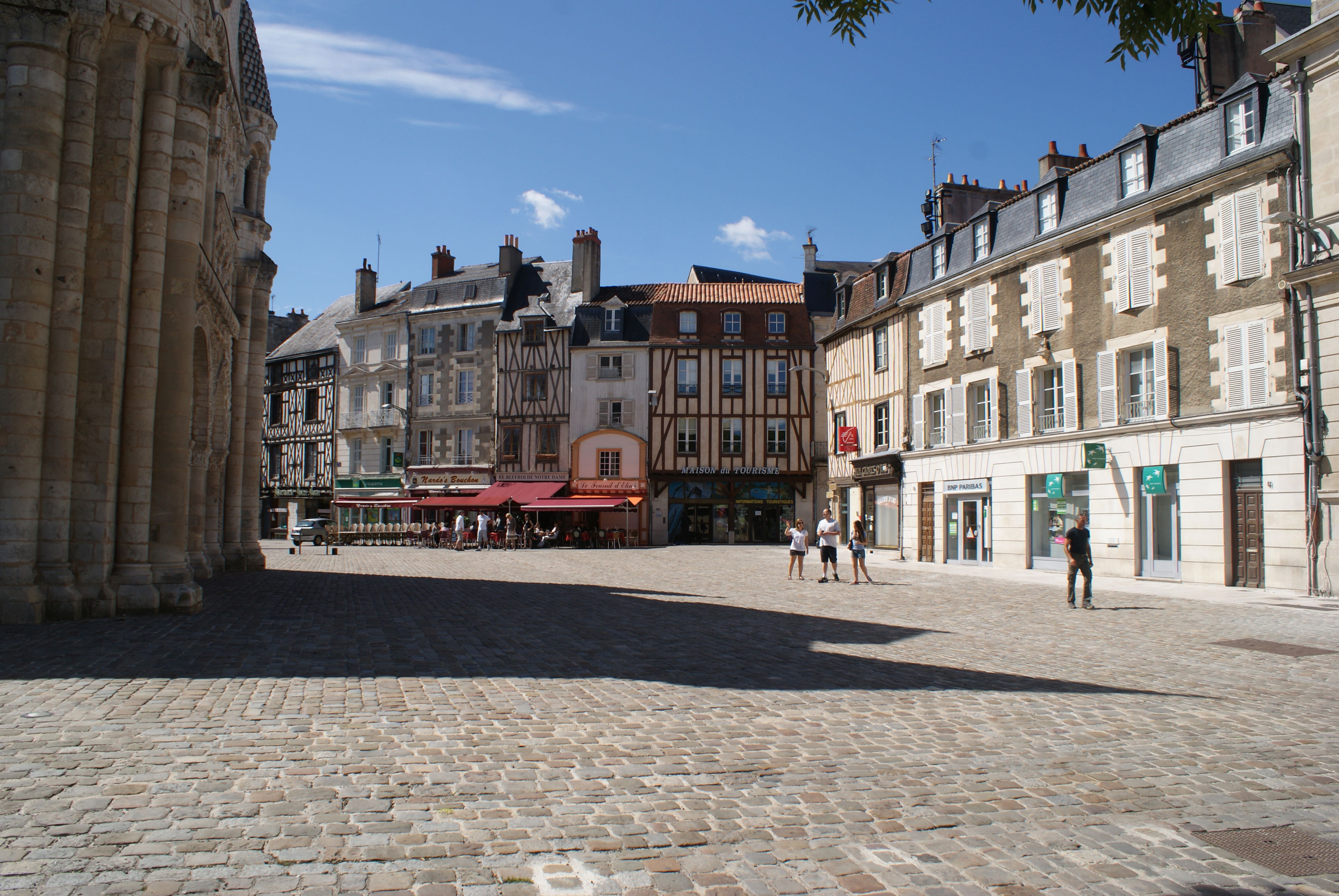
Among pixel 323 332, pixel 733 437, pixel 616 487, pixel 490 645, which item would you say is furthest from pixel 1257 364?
pixel 323 332

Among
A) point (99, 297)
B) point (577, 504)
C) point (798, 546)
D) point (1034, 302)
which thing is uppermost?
point (1034, 302)

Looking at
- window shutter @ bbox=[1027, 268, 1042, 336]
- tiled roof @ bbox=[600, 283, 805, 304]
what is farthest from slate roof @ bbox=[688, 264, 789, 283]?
window shutter @ bbox=[1027, 268, 1042, 336]

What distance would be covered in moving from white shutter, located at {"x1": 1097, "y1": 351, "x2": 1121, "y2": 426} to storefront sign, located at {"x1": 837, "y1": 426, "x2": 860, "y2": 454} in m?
10.4

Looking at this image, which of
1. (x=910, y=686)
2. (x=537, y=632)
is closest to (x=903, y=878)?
(x=910, y=686)

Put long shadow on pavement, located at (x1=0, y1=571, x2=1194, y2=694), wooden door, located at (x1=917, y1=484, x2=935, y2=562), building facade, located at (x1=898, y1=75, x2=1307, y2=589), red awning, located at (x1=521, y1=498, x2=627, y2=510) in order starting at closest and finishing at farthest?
1. long shadow on pavement, located at (x1=0, y1=571, x2=1194, y2=694)
2. building facade, located at (x1=898, y1=75, x2=1307, y2=589)
3. wooden door, located at (x1=917, y1=484, x2=935, y2=562)
4. red awning, located at (x1=521, y1=498, x2=627, y2=510)

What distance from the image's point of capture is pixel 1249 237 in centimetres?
1480

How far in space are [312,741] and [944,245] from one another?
70.8ft

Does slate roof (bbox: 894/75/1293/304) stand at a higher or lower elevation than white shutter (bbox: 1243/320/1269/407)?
higher

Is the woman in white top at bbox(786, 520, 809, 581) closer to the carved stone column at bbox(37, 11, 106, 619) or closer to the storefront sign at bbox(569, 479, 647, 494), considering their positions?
the carved stone column at bbox(37, 11, 106, 619)

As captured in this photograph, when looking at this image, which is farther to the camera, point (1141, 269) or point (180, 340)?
point (1141, 269)

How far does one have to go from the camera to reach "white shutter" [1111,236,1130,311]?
17.2 meters

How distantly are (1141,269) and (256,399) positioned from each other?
1799 cm

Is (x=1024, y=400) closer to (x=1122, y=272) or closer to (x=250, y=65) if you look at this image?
(x=1122, y=272)

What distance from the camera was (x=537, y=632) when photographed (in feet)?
29.6
